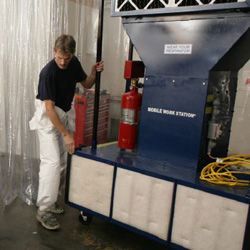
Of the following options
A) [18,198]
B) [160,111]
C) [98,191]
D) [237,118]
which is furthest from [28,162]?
[237,118]

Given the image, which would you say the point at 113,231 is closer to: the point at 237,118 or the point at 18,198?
the point at 18,198

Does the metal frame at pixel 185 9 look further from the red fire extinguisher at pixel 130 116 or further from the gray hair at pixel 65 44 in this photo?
the red fire extinguisher at pixel 130 116

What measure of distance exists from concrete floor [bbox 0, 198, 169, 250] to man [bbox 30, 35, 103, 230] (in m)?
0.10

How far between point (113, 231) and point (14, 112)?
52.5 inches

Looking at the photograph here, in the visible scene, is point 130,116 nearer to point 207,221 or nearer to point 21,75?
point 207,221

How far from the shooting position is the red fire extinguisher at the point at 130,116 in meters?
2.22

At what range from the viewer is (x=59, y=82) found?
230 cm

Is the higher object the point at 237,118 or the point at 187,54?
the point at 187,54

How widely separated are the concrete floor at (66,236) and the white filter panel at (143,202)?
0.77ft

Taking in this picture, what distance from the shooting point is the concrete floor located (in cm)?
207

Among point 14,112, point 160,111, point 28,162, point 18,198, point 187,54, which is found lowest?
point 18,198

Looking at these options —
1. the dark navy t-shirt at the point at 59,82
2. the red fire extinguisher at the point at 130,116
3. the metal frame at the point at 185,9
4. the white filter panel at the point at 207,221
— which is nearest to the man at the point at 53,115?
the dark navy t-shirt at the point at 59,82

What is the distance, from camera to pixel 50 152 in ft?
7.57

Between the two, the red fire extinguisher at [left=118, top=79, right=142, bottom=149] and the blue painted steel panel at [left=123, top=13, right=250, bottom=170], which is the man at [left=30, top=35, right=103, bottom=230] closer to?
the red fire extinguisher at [left=118, top=79, right=142, bottom=149]
